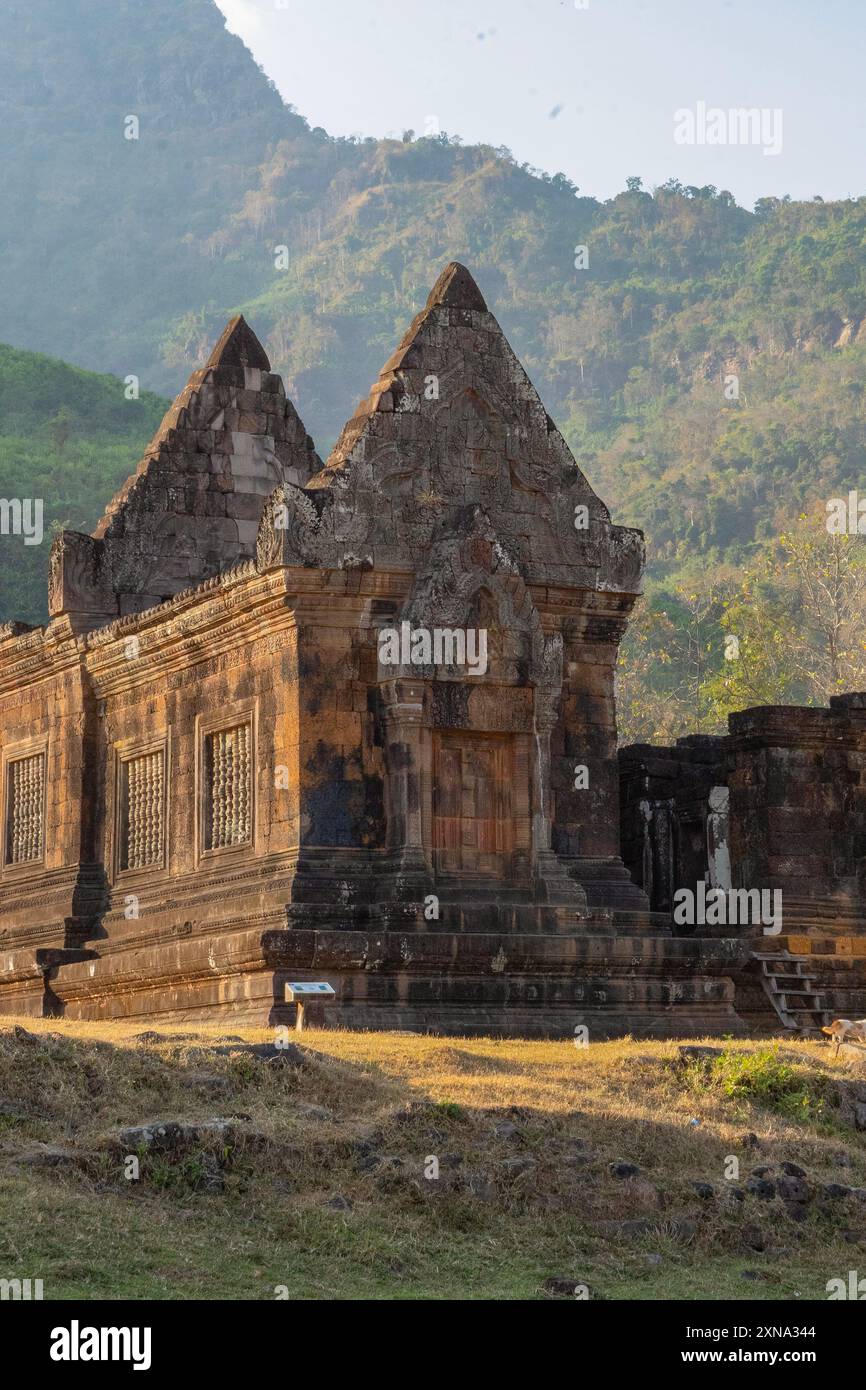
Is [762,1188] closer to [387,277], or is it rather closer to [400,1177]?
[400,1177]

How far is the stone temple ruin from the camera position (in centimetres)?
2055

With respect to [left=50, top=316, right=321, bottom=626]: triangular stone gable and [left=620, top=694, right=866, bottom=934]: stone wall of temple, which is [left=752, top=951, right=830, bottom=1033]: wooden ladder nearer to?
[left=620, top=694, right=866, bottom=934]: stone wall of temple

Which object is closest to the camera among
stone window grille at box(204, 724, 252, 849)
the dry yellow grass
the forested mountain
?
the dry yellow grass

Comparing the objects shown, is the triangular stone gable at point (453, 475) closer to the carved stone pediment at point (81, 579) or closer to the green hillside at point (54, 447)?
the carved stone pediment at point (81, 579)

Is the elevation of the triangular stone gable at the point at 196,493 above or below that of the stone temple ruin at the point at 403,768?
above

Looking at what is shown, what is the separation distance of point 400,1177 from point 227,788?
9.49 m

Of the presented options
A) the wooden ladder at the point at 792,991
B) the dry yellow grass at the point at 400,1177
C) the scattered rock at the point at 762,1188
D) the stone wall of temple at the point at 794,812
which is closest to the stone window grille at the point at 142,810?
the stone wall of temple at the point at 794,812

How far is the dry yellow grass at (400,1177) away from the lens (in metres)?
12.1

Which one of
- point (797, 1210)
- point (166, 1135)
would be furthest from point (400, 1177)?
point (797, 1210)

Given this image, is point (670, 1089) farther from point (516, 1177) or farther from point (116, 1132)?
point (116, 1132)

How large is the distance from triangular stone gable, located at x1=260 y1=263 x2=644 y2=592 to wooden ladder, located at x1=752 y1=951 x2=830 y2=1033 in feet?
14.9

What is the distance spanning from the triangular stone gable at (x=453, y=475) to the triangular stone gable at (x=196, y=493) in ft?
13.1

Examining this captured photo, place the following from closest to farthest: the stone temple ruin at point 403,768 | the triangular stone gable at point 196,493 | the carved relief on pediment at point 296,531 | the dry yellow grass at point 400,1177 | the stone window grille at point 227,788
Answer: the dry yellow grass at point 400,1177
the stone temple ruin at point 403,768
the carved relief on pediment at point 296,531
the stone window grille at point 227,788
the triangular stone gable at point 196,493

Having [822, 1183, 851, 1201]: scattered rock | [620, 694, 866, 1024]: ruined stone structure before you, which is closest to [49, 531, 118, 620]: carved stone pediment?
[620, 694, 866, 1024]: ruined stone structure
